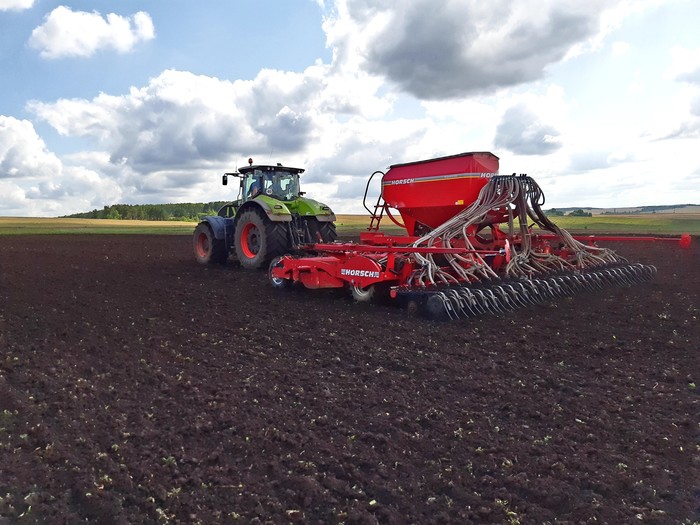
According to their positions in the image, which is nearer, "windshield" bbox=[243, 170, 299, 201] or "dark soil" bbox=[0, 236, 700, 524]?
"dark soil" bbox=[0, 236, 700, 524]

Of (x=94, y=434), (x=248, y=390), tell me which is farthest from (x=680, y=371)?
(x=94, y=434)

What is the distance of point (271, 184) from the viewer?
10.6 m

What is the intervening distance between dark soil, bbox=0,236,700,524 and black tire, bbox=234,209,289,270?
10.3 feet

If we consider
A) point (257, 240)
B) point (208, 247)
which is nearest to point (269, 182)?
point (257, 240)

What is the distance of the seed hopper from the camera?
6574 millimetres

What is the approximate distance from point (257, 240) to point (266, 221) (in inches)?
29.5

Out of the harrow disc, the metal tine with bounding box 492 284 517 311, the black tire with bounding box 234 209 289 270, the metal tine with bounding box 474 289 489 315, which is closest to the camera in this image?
the harrow disc

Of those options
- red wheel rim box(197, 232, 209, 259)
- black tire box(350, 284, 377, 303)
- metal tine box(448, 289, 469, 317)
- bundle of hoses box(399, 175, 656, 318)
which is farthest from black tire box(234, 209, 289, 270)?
metal tine box(448, 289, 469, 317)

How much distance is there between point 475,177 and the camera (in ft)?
25.8

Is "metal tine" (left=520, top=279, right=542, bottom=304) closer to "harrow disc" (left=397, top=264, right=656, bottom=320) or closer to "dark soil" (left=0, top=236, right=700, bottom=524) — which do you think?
"harrow disc" (left=397, top=264, right=656, bottom=320)

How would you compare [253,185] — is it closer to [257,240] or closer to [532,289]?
[257,240]

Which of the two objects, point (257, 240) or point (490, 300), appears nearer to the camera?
point (490, 300)

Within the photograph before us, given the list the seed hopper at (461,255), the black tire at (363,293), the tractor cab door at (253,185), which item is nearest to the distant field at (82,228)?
the tractor cab door at (253,185)

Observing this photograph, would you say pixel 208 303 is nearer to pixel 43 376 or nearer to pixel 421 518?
pixel 43 376
